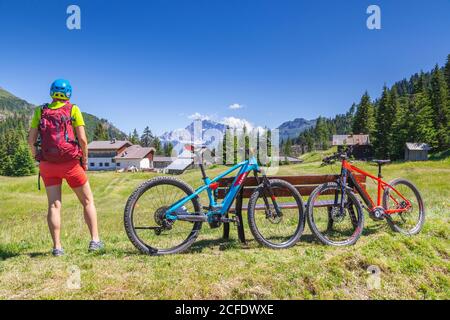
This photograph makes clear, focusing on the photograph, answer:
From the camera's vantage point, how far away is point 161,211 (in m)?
5.50

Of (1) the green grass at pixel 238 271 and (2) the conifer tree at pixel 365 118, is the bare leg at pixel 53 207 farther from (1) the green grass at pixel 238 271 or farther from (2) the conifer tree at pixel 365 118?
(2) the conifer tree at pixel 365 118

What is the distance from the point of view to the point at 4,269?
471cm

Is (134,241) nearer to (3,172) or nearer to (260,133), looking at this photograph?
(260,133)

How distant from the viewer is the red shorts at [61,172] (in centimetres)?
506

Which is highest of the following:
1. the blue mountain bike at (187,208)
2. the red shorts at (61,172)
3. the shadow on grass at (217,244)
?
the red shorts at (61,172)

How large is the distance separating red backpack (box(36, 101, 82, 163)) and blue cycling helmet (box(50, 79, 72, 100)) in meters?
0.22

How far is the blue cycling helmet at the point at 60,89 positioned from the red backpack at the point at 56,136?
222 millimetres

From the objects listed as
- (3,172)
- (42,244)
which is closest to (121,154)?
(3,172)

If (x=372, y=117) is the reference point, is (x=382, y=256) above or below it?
below

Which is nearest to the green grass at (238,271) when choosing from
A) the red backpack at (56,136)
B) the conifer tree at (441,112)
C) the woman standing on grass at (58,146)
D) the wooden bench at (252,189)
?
the wooden bench at (252,189)

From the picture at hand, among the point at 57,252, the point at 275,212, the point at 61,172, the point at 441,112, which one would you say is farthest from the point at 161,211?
the point at 441,112
